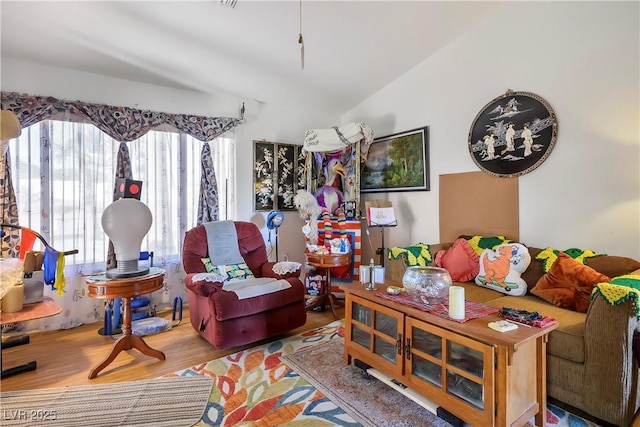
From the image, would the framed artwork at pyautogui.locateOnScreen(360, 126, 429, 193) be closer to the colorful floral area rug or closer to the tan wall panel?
the tan wall panel

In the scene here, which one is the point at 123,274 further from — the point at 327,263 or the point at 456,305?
the point at 456,305

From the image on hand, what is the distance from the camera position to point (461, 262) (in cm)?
295

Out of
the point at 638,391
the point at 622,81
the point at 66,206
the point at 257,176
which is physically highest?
the point at 622,81

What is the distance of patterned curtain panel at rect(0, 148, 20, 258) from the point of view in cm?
281

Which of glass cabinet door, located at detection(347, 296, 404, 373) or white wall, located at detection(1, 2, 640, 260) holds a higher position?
white wall, located at detection(1, 2, 640, 260)

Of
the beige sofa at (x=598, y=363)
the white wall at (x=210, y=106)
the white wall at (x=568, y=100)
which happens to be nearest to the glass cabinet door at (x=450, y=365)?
the beige sofa at (x=598, y=363)

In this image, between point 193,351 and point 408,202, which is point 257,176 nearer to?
point 408,202

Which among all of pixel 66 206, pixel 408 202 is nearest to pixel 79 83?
pixel 66 206

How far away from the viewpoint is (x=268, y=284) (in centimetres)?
276

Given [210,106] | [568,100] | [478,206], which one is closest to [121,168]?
[210,106]

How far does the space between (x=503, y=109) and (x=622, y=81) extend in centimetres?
82

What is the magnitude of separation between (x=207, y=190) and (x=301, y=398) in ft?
8.48

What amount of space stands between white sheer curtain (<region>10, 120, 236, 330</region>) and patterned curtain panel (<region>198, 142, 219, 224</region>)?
8 cm

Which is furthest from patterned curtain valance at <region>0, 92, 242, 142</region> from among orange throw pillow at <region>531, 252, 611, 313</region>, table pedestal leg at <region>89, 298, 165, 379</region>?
orange throw pillow at <region>531, 252, 611, 313</region>
